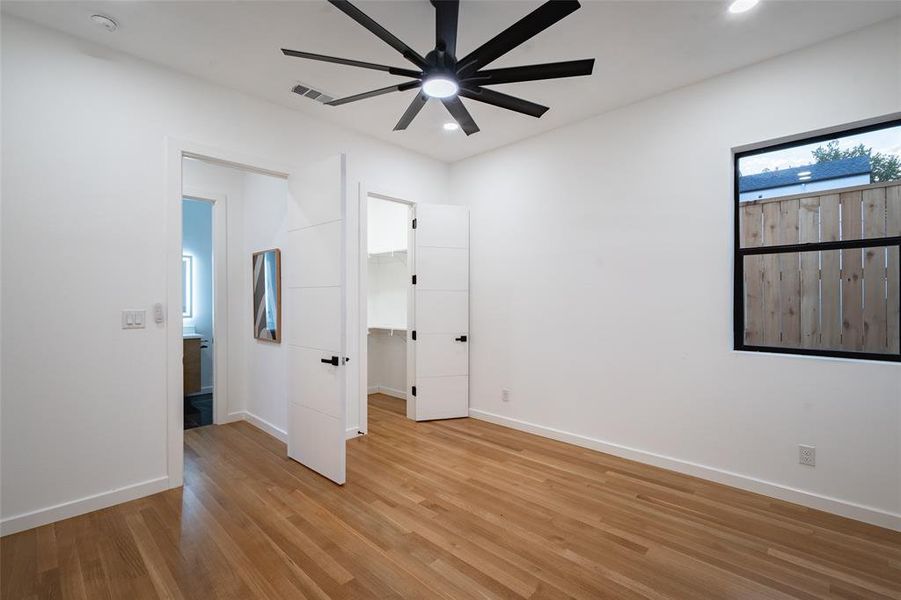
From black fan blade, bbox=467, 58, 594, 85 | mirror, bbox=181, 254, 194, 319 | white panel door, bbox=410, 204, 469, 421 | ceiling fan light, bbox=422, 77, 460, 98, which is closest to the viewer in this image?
black fan blade, bbox=467, 58, 594, 85

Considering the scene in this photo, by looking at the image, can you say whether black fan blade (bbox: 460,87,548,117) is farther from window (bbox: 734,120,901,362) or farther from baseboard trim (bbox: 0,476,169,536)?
baseboard trim (bbox: 0,476,169,536)

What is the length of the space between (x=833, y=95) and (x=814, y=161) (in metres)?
0.43

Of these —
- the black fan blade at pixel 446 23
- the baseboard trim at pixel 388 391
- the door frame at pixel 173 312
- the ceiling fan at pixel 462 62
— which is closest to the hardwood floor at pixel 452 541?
the door frame at pixel 173 312

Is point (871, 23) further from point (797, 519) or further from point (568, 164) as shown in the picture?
point (797, 519)

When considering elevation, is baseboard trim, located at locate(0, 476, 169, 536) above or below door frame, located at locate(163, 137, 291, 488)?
below

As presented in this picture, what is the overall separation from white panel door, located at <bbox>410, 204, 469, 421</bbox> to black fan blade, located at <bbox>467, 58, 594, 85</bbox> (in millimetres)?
2460

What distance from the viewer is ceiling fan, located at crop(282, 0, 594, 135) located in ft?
5.82

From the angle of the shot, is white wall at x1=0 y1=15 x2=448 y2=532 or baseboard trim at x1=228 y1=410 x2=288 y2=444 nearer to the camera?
white wall at x1=0 y1=15 x2=448 y2=532

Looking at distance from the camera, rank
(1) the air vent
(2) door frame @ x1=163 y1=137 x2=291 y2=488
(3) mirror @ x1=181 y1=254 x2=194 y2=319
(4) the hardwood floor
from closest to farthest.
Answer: (4) the hardwood floor < (2) door frame @ x1=163 y1=137 x2=291 y2=488 < (1) the air vent < (3) mirror @ x1=181 y1=254 x2=194 y2=319

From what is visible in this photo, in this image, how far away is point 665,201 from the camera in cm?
335

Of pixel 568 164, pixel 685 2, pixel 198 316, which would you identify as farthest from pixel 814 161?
pixel 198 316

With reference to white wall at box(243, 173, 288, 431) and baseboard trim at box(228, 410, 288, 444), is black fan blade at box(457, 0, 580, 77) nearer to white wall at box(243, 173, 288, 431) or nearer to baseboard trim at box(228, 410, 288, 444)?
white wall at box(243, 173, 288, 431)

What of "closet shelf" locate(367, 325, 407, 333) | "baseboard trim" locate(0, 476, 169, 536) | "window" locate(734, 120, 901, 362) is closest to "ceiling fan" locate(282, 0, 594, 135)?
"window" locate(734, 120, 901, 362)

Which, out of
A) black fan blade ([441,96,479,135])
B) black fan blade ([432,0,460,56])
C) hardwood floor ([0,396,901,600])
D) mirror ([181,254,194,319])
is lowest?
hardwood floor ([0,396,901,600])
